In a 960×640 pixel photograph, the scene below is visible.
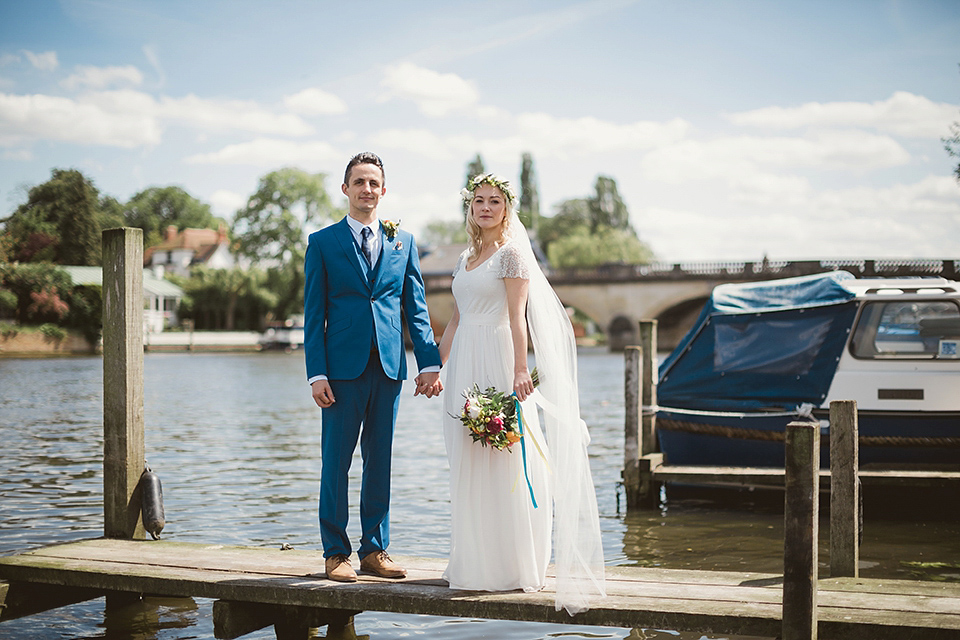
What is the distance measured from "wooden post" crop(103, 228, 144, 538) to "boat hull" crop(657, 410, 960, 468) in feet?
22.3

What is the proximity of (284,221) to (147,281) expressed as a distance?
12383 mm

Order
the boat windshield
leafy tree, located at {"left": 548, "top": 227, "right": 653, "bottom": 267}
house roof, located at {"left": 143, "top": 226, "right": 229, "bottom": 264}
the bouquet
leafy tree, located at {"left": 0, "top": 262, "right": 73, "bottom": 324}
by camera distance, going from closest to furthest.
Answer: the bouquet
the boat windshield
leafy tree, located at {"left": 0, "top": 262, "right": 73, "bottom": 324}
leafy tree, located at {"left": 548, "top": 227, "right": 653, "bottom": 267}
house roof, located at {"left": 143, "top": 226, "right": 229, "bottom": 264}

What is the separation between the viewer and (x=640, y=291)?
63906 mm

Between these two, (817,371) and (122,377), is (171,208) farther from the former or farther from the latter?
(122,377)

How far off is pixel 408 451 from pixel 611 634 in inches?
413

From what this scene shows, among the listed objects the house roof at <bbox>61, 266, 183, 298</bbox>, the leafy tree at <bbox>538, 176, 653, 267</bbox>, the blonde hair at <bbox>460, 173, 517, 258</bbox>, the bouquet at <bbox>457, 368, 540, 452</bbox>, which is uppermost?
the leafy tree at <bbox>538, 176, 653, 267</bbox>

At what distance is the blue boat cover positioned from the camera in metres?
11.2

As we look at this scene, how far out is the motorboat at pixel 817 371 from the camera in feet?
34.6

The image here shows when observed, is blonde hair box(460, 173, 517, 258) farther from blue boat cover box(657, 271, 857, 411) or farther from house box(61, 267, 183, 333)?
house box(61, 267, 183, 333)

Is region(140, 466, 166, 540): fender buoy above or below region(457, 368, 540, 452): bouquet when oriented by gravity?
below

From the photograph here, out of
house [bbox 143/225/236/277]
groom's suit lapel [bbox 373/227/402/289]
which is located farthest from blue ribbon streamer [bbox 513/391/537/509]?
house [bbox 143/225/236/277]

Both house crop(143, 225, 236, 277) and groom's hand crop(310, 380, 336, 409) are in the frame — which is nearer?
groom's hand crop(310, 380, 336, 409)

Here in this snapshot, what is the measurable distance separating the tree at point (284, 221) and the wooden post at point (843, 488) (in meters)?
63.2


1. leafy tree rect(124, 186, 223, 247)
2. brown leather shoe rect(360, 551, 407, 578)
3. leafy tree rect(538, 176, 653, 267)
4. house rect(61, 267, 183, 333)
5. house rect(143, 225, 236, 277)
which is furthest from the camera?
leafy tree rect(124, 186, 223, 247)
